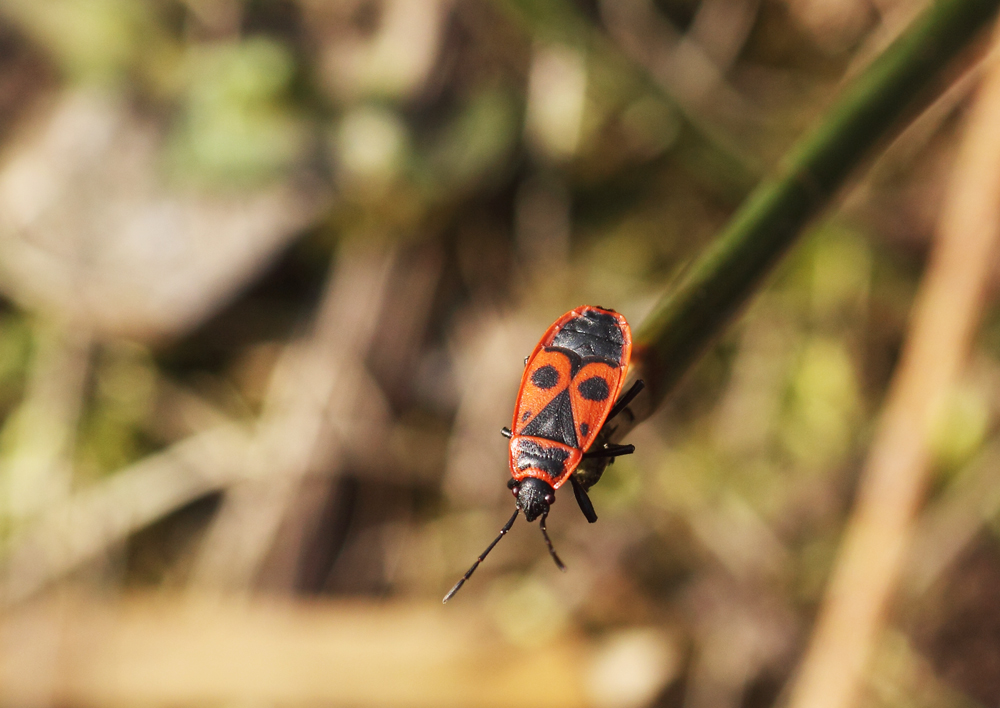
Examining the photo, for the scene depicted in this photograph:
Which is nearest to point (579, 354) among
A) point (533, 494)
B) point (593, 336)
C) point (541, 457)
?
point (593, 336)

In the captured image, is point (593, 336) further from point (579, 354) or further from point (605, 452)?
point (605, 452)

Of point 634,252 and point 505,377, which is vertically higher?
point 634,252

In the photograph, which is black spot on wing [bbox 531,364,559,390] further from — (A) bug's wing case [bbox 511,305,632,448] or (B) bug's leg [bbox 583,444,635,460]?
(B) bug's leg [bbox 583,444,635,460]

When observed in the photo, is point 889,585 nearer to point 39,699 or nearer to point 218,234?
point 218,234

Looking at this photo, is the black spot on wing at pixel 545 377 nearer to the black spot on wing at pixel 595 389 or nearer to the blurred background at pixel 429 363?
the black spot on wing at pixel 595 389

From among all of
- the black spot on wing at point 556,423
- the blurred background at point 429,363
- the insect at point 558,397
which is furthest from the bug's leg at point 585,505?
the blurred background at point 429,363

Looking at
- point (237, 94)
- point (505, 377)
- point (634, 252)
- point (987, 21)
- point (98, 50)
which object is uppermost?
point (98, 50)

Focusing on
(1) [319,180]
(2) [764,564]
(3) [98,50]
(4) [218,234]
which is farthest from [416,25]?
(2) [764,564]
